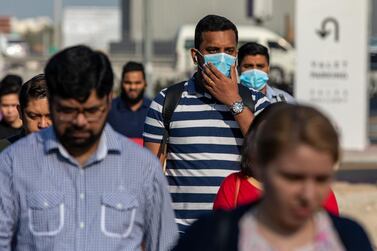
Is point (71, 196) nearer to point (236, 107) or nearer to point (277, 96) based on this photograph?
point (236, 107)

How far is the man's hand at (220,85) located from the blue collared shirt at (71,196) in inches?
84.1

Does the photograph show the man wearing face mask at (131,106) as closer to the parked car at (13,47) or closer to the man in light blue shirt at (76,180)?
the man in light blue shirt at (76,180)

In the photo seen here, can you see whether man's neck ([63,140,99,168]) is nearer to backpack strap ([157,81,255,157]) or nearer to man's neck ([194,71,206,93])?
backpack strap ([157,81,255,157])

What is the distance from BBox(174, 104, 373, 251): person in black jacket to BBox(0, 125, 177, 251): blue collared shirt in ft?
3.26

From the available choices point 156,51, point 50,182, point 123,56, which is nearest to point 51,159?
point 50,182

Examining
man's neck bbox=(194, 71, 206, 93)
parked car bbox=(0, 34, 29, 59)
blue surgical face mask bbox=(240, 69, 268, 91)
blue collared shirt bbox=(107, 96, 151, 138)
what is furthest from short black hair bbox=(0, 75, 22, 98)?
parked car bbox=(0, 34, 29, 59)

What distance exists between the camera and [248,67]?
379 inches

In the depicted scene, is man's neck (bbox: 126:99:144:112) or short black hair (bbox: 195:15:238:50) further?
man's neck (bbox: 126:99:144:112)

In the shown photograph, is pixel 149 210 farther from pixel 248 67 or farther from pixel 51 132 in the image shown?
pixel 248 67

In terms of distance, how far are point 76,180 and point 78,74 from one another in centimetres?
40

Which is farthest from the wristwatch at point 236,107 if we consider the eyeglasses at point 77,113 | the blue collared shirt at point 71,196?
the eyeglasses at point 77,113

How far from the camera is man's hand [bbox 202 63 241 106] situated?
688 cm

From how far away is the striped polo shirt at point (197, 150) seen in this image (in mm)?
6773

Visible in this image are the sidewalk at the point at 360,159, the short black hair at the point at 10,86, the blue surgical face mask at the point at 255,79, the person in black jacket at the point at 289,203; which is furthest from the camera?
the sidewalk at the point at 360,159
